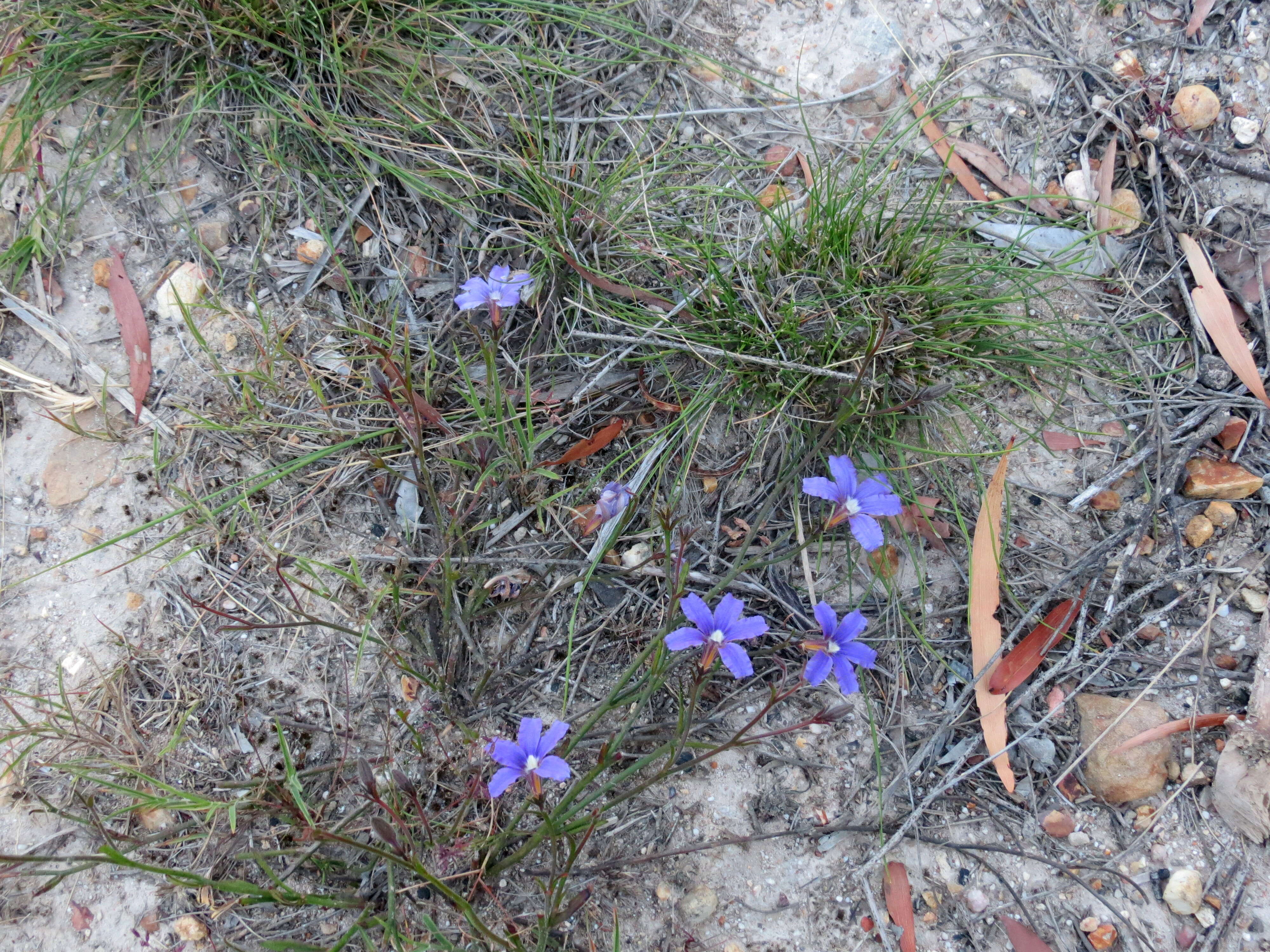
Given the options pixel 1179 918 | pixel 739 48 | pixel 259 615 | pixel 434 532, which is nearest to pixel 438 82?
pixel 739 48

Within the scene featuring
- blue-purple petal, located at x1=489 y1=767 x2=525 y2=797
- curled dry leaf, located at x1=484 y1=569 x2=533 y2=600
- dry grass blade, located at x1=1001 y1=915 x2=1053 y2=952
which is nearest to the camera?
blue-purple petal, located at x1=489 y1=767 x2=525 y2=797

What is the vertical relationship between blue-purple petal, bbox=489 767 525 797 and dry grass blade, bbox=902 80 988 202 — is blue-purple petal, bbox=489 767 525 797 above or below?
below

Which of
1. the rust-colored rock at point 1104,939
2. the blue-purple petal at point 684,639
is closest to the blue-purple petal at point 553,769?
the blue-purple petal at point 684,639

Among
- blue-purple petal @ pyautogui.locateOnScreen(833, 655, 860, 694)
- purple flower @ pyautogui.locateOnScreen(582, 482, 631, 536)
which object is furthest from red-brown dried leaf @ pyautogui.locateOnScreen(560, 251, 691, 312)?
blue-purple petal @ pyautogui.locateOnScreen(833, 655, 860, 694)

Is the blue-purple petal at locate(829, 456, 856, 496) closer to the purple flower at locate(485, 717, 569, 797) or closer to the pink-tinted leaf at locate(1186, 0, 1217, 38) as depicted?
the purple flower at locate(485, 717, 569, 797)

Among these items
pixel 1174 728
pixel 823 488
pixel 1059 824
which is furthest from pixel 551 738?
pixel 1174 728

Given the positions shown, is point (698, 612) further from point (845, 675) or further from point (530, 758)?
point (530, 758)

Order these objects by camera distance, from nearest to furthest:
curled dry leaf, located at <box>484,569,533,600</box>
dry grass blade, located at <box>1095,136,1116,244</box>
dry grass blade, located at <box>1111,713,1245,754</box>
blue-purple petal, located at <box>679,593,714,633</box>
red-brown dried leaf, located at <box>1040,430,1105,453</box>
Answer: blue-purple petal, located at <box>679,593,714,633</box>, dry grass blade, located at <box>1111,713,1245,754</box>, curled dry leaf, located at <box>484,569,533,600</box>, red-brown dried leaf, located at <box>1040,430,1105,453</box>, dry grass blade, located at <box>1095,136,1116,244</box>
